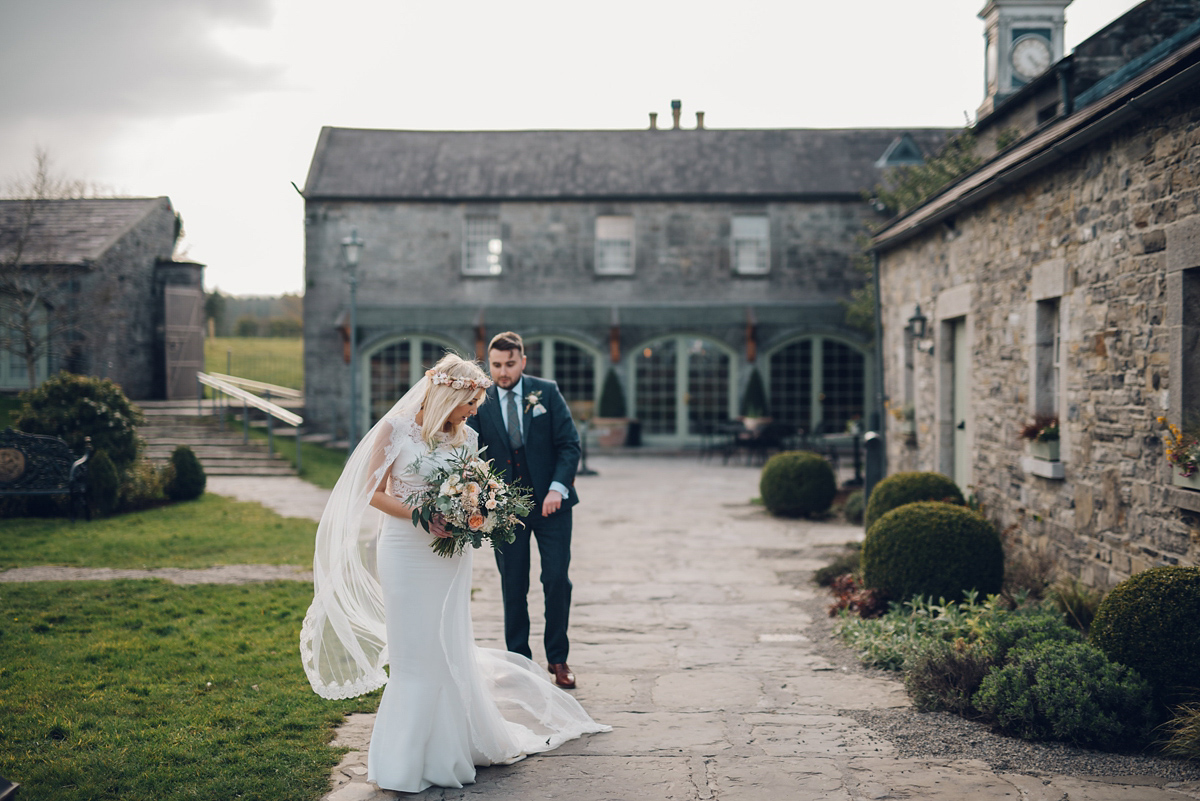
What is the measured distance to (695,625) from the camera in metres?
6.69

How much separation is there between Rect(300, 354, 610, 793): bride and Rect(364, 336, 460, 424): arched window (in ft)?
58.9

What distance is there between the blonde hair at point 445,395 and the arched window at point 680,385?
1791 centimetres

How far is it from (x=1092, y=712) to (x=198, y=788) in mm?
3945

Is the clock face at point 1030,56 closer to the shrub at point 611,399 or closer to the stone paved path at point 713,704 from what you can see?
the stone paved path at point 713,704

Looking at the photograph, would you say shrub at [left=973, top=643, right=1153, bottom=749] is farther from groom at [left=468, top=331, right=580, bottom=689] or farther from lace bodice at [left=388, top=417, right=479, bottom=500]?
lace bodice at [left=388, top=417, right=479, bottom=500]

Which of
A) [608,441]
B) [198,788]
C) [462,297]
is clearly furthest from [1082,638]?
[462,297]

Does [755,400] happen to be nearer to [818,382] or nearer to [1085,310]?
[818,382]

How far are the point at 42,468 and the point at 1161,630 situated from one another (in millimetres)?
11123

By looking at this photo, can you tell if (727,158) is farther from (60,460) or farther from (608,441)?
(60,460)

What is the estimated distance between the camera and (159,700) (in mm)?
4777

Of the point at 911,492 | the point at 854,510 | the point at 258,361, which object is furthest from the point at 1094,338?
the point at 258,361

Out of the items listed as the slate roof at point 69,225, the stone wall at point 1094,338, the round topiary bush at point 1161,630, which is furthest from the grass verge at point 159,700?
the slate roof at point 69,225

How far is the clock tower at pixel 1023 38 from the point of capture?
590 inches

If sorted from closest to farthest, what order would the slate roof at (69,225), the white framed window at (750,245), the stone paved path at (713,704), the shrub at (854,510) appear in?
the stone paved path at (713,704)
the shrub at (854,510)
the slate roof at (69,225)
the white framed window at (750,245)
